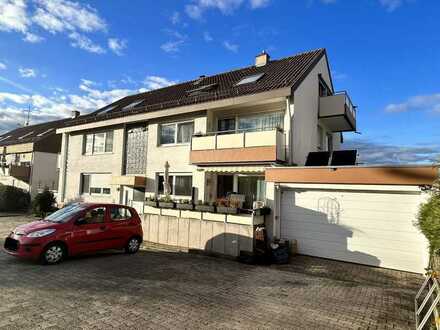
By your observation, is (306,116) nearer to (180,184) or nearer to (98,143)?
(180,184)

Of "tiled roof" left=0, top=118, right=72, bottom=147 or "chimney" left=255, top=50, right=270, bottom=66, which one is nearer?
"chimney" left=255, top=50, right=270, bottom=66

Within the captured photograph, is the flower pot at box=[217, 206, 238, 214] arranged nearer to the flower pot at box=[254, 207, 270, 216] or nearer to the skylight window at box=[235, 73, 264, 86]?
the flower pot at box=[254, 207, 270, 216]

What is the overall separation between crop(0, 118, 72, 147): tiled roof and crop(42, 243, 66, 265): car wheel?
2052cm

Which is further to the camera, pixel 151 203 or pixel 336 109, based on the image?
pixel 336 109

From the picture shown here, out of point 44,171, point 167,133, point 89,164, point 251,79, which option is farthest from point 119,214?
point 44,171

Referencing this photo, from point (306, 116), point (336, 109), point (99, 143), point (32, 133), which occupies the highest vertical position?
point (32, 133)

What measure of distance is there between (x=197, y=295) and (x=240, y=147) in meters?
8.17

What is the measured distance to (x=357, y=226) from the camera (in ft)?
36.7

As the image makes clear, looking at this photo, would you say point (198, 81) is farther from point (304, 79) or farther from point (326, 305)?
point (326, 305)

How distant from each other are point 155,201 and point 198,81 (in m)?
11.4

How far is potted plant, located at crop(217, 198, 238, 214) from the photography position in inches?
492

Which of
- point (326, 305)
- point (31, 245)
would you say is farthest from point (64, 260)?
point (326, 305)

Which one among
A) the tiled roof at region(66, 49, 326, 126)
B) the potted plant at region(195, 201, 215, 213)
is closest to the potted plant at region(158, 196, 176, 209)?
the potted plant at region(195, 201, 215, 213)

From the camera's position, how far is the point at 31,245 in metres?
9.30
